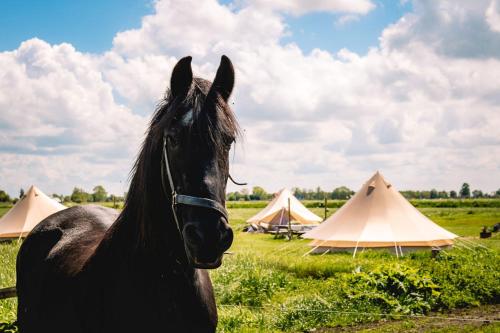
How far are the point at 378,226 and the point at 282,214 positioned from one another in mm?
13613

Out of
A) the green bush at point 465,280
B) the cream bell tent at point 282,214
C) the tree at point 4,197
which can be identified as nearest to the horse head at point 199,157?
the green bush at point 465,280

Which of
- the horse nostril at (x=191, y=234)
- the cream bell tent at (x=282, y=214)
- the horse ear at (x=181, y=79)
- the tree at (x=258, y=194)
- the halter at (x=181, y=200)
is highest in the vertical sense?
the tree at (x=258, y=194)

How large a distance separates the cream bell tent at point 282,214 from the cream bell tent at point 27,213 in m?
12.1

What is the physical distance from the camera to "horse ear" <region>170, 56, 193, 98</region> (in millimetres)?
2617

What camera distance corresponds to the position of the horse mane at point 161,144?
2451 millimetres

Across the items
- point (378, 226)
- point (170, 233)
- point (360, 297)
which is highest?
point (170, 233)

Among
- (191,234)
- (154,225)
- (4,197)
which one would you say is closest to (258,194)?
(4,197)

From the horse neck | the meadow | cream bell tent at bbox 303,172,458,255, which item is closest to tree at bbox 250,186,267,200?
cream bell tent at bbox 303,172,458,255

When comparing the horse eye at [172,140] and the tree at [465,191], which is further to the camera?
A: the tree at [465,191]

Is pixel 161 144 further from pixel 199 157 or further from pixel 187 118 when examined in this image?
pixel 199 157

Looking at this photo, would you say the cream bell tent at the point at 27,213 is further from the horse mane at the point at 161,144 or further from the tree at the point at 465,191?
the tree at the point at 465,191

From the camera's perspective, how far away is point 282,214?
2803 cm

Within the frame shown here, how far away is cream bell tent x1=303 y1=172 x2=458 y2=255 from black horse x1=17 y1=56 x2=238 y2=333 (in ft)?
39.3

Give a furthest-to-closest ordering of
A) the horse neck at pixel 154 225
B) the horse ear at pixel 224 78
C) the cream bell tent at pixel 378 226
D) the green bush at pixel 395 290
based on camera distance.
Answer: the cream bell tent at pixel 378 226 < the green bush at pixel 395 290 < the horse ear at pixel 224 78 < the horse neck at pixel 154 225
